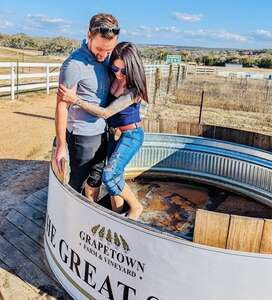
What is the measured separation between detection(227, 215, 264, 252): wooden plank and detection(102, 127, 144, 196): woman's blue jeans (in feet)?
3.61

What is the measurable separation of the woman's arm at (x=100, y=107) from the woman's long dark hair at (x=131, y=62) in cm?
7

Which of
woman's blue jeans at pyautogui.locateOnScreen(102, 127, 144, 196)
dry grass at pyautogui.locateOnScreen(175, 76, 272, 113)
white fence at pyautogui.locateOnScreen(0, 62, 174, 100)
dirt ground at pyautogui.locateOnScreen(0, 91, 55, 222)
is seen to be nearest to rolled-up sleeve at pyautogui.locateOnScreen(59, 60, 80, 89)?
woman's blue jeans at pyautogui.locateOnScreen(102, 127, 144, 196)

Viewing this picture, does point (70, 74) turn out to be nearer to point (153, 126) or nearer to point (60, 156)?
point (60, 156)

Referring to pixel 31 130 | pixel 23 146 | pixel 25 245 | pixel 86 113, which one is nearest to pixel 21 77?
pixel 31 130

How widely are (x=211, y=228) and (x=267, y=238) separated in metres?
0.31

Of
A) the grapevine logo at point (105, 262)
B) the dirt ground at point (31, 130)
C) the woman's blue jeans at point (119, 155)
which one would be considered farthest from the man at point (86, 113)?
the dirt ground at point (31, 130)

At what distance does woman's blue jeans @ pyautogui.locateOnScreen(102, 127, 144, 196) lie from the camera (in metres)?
3.29

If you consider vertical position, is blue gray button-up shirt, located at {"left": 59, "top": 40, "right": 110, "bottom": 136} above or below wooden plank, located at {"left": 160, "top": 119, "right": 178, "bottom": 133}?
above

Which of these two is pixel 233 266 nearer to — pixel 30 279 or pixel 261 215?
pixel 30 279

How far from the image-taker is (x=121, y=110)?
319cm

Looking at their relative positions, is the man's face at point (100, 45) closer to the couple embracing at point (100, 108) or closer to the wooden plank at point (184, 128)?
the couple embracing at point (100, 108)

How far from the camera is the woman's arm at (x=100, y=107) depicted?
2.96 meters

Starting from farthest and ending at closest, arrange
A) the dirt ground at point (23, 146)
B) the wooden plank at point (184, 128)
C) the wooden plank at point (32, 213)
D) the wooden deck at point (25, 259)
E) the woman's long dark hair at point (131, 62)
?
the wooden plank at point (184, 128) → the dirt ground at point (23, 146) → the wooden plank at point (32, 213) → the wooden deck at point (25, 259) → the woman's long dark hair at point (131, 62)

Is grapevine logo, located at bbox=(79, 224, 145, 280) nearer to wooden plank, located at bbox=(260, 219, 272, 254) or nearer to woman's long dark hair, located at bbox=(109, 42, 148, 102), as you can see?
wooden plank, located at bbox=(260, 219, 272, 254)
